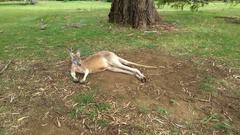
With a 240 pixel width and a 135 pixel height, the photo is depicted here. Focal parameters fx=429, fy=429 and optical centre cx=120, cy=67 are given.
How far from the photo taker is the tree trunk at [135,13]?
32.6ft

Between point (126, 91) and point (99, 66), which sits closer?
point (126, 91)

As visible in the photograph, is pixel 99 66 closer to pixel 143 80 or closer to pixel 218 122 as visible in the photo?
pixel 143 80

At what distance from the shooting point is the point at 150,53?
7.43 metres

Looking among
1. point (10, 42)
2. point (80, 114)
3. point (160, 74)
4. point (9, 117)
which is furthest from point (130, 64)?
point (10, 42)

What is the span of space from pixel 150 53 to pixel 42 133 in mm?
3041

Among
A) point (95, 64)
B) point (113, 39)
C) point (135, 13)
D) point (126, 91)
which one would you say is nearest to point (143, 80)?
point (126, 91)

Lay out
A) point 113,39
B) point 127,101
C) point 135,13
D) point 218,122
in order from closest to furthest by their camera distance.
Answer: point 218,122 → point 127,101 → point 113,39 → point 135,13

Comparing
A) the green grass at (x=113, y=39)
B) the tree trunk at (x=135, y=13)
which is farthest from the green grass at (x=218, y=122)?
the tree trunk at (x=135, y=13)

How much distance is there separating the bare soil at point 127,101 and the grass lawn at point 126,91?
12mm

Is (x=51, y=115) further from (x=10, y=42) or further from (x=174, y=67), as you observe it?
(x=10, y=42)

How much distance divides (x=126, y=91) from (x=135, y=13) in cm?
458

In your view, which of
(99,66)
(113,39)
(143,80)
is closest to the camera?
(143,80)

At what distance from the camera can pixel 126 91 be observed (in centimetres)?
568

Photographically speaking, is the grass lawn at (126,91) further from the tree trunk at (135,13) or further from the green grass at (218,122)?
the tree trunk at (135,13)
